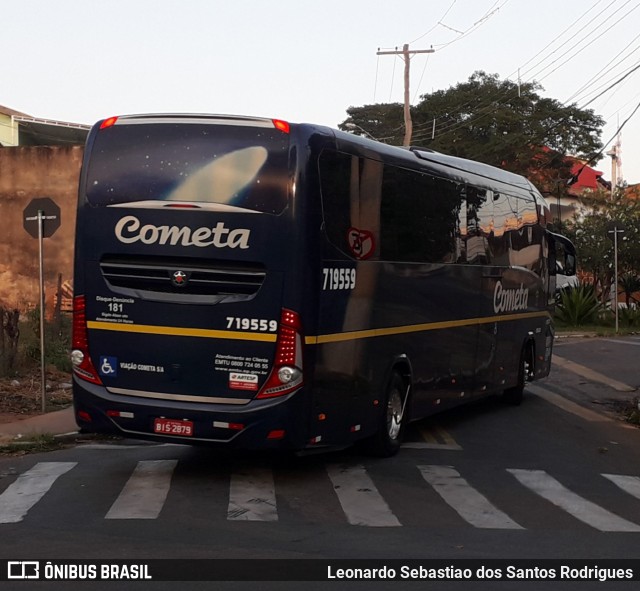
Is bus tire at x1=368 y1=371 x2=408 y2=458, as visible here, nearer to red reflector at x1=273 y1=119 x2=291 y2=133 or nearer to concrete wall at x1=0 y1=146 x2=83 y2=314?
red reflector at x1=273 y1=119 x2=291 y2=133

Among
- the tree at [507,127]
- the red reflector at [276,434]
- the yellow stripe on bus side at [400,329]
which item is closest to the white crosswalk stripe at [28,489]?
the red reflector at [276,434]

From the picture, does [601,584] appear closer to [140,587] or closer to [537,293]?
[140,587]

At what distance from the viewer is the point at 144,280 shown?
1037 cm

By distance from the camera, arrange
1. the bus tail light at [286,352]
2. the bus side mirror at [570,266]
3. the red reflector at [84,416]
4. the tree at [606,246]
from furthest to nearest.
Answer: the tree at [606,246] < the bus side mirror at [570,266] < the red reflector at [84,416] < the bus tail light at [286,352]

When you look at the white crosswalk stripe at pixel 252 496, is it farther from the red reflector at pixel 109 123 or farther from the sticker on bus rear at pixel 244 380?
the red reflector at pixel 109 123

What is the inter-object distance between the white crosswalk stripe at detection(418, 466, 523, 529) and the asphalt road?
0.07 ft

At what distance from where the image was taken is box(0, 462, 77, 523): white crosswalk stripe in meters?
9.00

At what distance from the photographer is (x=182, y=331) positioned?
10211 millimetres

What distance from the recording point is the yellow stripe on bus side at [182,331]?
1003 cm

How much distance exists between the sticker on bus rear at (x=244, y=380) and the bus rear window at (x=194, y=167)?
153 cm

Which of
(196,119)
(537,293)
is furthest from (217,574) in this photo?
(537,293)

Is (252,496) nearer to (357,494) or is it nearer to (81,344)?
(357,494)

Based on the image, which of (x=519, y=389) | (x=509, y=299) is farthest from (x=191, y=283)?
(x=519, y=389)

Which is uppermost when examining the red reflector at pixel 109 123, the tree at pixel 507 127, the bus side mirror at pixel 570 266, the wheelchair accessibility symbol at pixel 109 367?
the tree at pixel 507 127
